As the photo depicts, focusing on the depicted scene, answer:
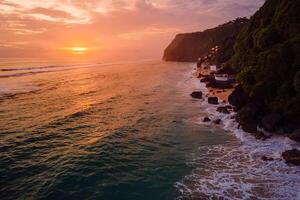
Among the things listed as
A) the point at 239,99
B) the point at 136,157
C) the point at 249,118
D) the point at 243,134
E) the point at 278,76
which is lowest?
the point at 136,157

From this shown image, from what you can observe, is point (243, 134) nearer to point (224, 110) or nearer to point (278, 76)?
point (278, 76)

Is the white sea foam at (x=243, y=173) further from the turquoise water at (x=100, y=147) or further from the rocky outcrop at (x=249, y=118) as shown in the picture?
the rocky outcrop at (x=249, y=118)

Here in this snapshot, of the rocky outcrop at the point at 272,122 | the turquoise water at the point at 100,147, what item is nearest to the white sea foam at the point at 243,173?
the turquoise water at the point at 100,147

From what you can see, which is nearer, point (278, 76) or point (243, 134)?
point (243, 134)

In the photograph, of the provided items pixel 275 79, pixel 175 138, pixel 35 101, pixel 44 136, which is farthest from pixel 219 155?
pixel 35 101

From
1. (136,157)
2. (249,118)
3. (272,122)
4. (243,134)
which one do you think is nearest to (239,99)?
(249,118)

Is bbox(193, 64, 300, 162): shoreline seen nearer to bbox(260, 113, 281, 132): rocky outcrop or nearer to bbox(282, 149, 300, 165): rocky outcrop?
bbox(282, 149, 300, 165): rocky outcrop

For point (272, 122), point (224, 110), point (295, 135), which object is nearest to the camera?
point (295, 135)

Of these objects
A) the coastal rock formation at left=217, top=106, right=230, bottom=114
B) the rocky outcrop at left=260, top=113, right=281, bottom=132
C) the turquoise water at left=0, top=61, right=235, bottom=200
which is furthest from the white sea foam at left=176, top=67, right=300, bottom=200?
the coastal rock formation at left=217, top=106, right=230, bottom=114
